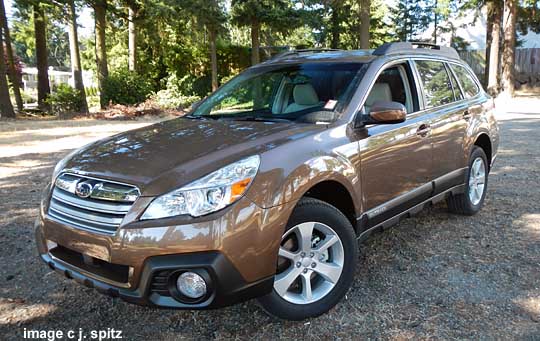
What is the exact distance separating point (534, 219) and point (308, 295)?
3.18m

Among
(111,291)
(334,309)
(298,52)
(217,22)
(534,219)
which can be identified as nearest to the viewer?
(111,291)

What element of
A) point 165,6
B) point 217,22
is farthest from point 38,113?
point 217,22

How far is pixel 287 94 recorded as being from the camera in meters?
4.05

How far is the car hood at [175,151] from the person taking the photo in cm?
254

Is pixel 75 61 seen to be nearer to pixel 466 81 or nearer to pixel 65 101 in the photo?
pixel 65 101

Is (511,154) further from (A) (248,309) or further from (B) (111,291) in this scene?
(B) (111,291)

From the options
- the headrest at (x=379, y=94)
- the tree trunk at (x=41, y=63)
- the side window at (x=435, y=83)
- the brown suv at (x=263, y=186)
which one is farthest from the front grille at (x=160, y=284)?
the tree trunk at (x=41, y=63)

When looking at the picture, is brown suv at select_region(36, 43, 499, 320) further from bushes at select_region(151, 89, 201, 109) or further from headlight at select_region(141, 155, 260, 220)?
bushes at select_region(151, 89, 201, 109)

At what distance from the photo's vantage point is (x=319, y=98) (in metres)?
3.63

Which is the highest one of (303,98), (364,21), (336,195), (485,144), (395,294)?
(364,21)

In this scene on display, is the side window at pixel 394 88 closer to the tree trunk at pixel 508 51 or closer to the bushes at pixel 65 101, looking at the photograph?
the bushes at pixel 65 101

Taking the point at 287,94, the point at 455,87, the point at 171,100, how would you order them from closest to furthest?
the point at 287,94
the point at 455,87
the point at 171,100

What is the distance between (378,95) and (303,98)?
616 millimetres

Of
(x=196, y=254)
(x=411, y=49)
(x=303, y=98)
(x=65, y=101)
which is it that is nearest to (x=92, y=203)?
(x=196, y=254)
